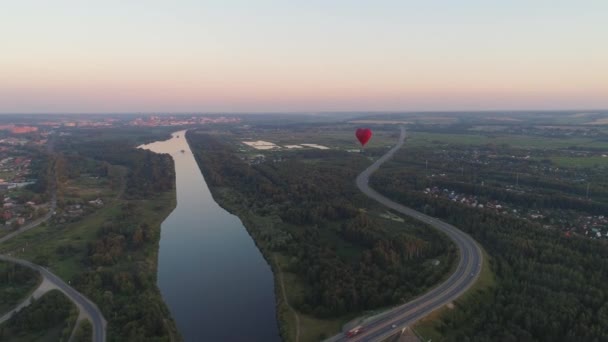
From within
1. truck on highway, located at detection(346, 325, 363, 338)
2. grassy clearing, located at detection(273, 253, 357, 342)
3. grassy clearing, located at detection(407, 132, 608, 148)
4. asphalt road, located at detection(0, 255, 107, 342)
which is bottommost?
grassy clearing, located at detection(273, 253, 357, 342)

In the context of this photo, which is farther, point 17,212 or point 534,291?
point 17,212

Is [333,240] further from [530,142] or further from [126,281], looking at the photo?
[530,142]

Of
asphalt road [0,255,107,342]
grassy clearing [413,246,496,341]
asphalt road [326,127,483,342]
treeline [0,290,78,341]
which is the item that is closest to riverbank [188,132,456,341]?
asphalt road [326,127,483,342]

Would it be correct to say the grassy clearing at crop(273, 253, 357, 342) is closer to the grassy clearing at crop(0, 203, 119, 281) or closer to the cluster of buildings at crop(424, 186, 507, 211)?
the grassy clearing at crop(0, 203, 119, 281)

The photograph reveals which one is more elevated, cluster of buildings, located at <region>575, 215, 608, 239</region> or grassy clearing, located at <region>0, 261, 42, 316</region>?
cluster of buildings, located at <region>575, 215, 608, 239</region>

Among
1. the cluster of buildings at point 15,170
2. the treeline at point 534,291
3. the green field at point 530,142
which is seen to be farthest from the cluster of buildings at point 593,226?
the cluster of buildings at point 15,170

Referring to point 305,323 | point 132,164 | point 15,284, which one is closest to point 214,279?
point 305,323
